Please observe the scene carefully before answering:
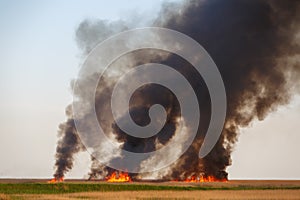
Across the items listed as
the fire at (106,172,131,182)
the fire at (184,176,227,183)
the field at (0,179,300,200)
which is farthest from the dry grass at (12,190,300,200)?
the fire at (106,172,131,182)

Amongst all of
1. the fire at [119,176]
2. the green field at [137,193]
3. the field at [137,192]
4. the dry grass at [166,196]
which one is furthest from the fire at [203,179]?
the dry grass at [166,196]

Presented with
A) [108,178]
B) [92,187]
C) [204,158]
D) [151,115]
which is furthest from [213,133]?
[92,187]

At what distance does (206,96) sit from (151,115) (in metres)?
11.2

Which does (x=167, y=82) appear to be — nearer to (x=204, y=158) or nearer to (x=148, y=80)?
(x=148, y=80)

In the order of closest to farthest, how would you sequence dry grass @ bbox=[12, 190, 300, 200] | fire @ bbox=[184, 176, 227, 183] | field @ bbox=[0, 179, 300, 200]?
1. dry grass @ bbox=[12, 190, 300, 200]
2. field @ bbox=[0, 179, 300, 200]
3. fire @ bbox=[184, 176, 227, 183]

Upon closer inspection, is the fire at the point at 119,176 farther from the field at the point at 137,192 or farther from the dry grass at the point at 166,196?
the dry grass at the point at 166,196

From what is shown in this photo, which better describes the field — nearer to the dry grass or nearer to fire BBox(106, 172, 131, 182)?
the dry grass

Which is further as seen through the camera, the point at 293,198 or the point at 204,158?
the point at 204,158


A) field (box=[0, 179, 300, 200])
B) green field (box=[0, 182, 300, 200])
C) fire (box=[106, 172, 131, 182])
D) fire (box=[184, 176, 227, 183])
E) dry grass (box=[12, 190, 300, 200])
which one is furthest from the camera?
fire (box=[106, 172, 131, 182])

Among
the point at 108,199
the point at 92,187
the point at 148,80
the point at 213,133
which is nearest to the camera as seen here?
the point at 108,199

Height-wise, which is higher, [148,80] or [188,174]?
[148,80]

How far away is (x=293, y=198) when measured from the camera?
55094 mm

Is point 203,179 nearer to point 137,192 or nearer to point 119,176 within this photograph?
point 119,176

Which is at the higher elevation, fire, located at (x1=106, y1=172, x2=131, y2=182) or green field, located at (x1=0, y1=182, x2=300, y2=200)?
fire, located at (x1=106, y1=172, x2=131, y2=182)
